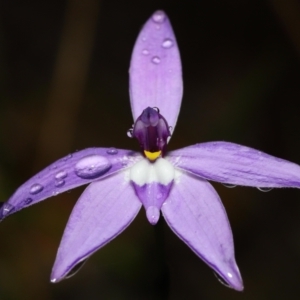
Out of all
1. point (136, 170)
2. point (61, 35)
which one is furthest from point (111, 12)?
point (136, 170)

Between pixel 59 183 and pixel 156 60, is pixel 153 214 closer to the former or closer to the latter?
pixel 59 183

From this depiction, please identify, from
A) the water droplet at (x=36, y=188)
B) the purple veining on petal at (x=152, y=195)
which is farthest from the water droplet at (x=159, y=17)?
the water droplet at (x=36, y=188)

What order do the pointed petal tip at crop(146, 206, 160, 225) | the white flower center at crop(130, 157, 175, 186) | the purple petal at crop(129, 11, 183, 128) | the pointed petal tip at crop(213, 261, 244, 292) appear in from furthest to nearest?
the purple petal at crop(129, 11, 183, 128) → the white flower center at crop(130, 157, 175, 186) → the pointed petal tip at crop(146, 206, 160, 225) → the pointed petal tip at crop(213, 261, 244, 292)

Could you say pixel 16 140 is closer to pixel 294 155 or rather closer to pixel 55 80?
pixel 55 80

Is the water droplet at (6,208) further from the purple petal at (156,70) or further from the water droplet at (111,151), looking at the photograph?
the purple petal at (156,70)

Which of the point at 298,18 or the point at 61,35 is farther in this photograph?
the point at 61,35

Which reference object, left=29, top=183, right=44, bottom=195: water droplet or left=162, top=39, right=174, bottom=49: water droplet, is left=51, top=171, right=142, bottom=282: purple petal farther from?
left=162, top=39, right=174, bottom=49: water droplet

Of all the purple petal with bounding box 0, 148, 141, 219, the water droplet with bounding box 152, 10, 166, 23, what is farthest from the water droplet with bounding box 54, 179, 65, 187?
the water droplet with bounding box 152, 10, 166, 23
